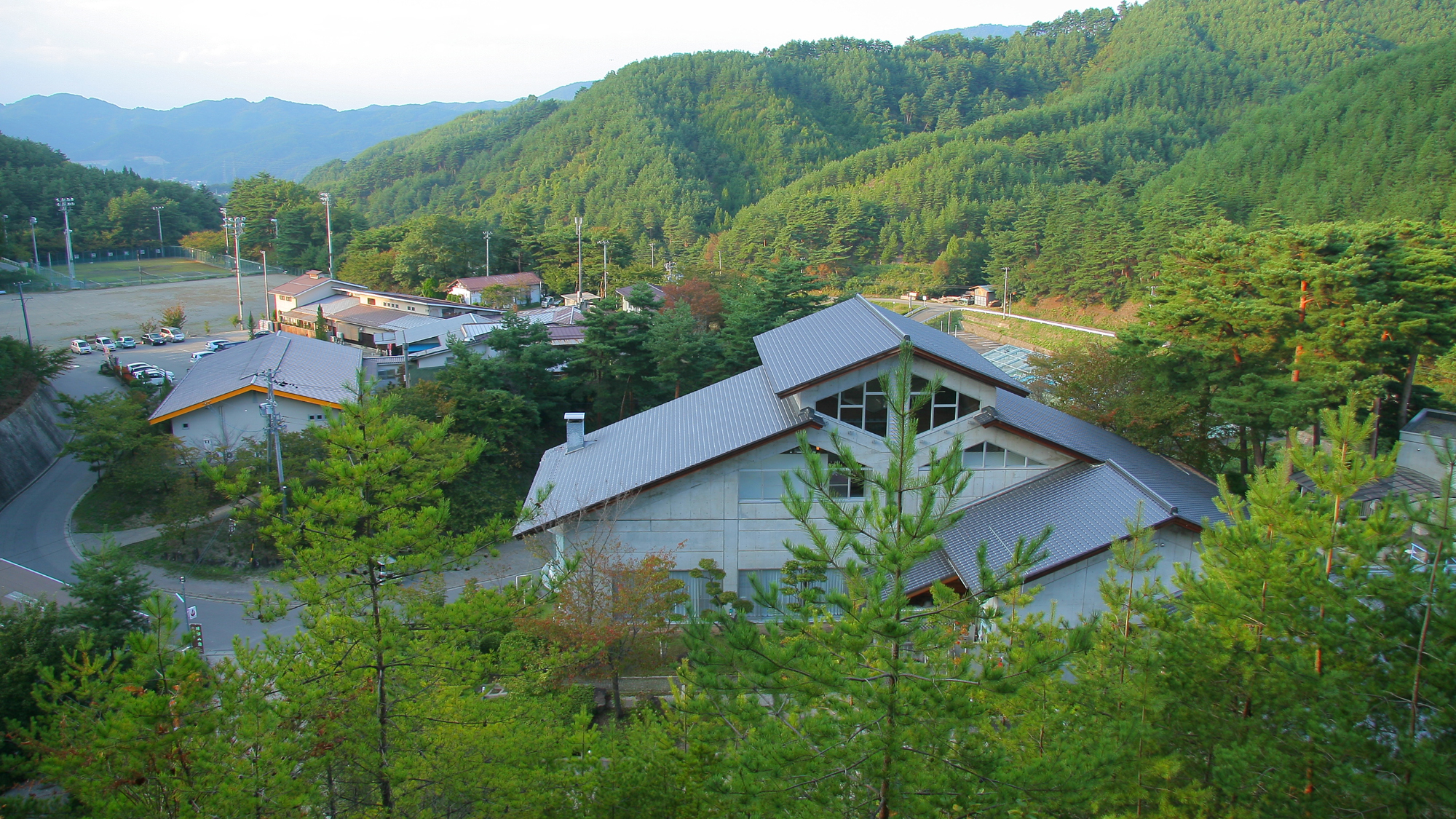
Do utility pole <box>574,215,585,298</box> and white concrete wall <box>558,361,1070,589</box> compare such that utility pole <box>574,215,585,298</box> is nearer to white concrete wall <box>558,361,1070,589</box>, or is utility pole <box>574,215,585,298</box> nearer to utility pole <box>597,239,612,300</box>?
utility pole <box>597,239,612,300</box>

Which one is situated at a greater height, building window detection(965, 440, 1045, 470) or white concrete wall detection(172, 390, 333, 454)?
building window detection(965, 440, 1045, 470)

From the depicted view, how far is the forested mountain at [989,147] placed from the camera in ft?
202

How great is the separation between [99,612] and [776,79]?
424 ft

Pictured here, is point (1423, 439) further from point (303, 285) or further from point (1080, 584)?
point (303, 285)

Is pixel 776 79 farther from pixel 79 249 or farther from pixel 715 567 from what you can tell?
pixel 715 567

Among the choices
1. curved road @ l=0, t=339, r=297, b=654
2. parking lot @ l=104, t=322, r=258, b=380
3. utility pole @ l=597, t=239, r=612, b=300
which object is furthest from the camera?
utility pole @ l=597, t=239, r=612, b=300

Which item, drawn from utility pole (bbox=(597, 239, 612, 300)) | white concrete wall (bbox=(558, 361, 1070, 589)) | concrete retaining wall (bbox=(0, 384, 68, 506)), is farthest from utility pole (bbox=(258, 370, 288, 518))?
utility pole (bbox=(597, 239, 612, 300))

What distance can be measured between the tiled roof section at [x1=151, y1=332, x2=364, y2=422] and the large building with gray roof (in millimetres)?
11291

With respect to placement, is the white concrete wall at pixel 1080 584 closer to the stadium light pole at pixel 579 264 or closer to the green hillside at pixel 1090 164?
the stadium light pole at pixel 579 264

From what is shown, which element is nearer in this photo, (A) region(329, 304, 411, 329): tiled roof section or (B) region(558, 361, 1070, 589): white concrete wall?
(B) region(558, 361, 1070, 589): white concrete wall

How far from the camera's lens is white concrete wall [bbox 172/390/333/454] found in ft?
78.3

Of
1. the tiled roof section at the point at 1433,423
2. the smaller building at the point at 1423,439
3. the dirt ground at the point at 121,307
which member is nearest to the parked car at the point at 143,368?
the dirt ground at the point at 121,307

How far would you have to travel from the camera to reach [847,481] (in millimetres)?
14797

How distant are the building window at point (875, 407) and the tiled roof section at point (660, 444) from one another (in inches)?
32.2
